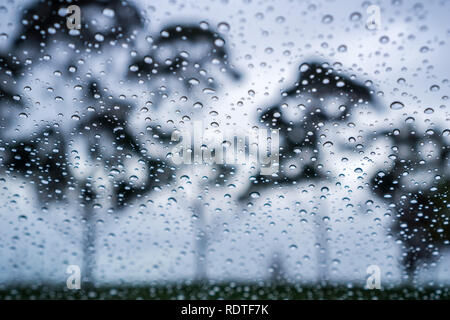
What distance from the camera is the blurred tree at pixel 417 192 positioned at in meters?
1.54

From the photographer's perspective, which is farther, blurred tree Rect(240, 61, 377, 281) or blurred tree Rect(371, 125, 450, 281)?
blurred tree Rect(371, 125, 450, 281)

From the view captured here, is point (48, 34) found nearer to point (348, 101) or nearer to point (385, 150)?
point (348, 101)

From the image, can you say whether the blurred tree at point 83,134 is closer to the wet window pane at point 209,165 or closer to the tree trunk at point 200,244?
the wet window pane at point 209,165

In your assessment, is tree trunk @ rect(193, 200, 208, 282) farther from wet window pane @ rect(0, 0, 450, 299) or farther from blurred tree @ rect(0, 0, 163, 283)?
blurred tree @ rect(0, 0, 163, 283)

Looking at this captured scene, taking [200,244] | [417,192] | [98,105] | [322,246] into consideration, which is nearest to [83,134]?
[98,105]

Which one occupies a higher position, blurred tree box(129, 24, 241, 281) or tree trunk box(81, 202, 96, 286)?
blurred tree box(129, 24, 241, 281)

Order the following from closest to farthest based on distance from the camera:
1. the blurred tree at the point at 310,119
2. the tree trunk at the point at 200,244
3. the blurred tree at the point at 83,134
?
the blurred tree at the point at 83,134 < the blurred tree at the point at 310,119 < the tree trunk at the point at 200,244

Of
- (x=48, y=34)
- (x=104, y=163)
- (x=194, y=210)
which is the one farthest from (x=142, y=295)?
(x=48, y=34)

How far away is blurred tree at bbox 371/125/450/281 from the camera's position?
154 centimetres

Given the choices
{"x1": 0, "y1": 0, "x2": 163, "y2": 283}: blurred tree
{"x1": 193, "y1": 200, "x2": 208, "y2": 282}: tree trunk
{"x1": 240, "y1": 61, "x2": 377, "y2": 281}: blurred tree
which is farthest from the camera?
{"x1": 193, "y1": 200, "x2": 208, "y2": 282}: tree trunk

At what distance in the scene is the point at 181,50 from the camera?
4.54 ft

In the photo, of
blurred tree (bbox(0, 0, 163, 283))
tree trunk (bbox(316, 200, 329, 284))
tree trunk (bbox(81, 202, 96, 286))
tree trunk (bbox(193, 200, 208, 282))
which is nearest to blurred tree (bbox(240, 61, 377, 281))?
tree trunk (bbox(316, 200, 329, 284))

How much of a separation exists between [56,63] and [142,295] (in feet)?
4.20

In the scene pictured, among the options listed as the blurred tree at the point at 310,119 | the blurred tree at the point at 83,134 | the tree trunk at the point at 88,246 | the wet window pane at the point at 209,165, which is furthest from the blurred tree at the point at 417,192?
the tree trunk at the point at 88,246
